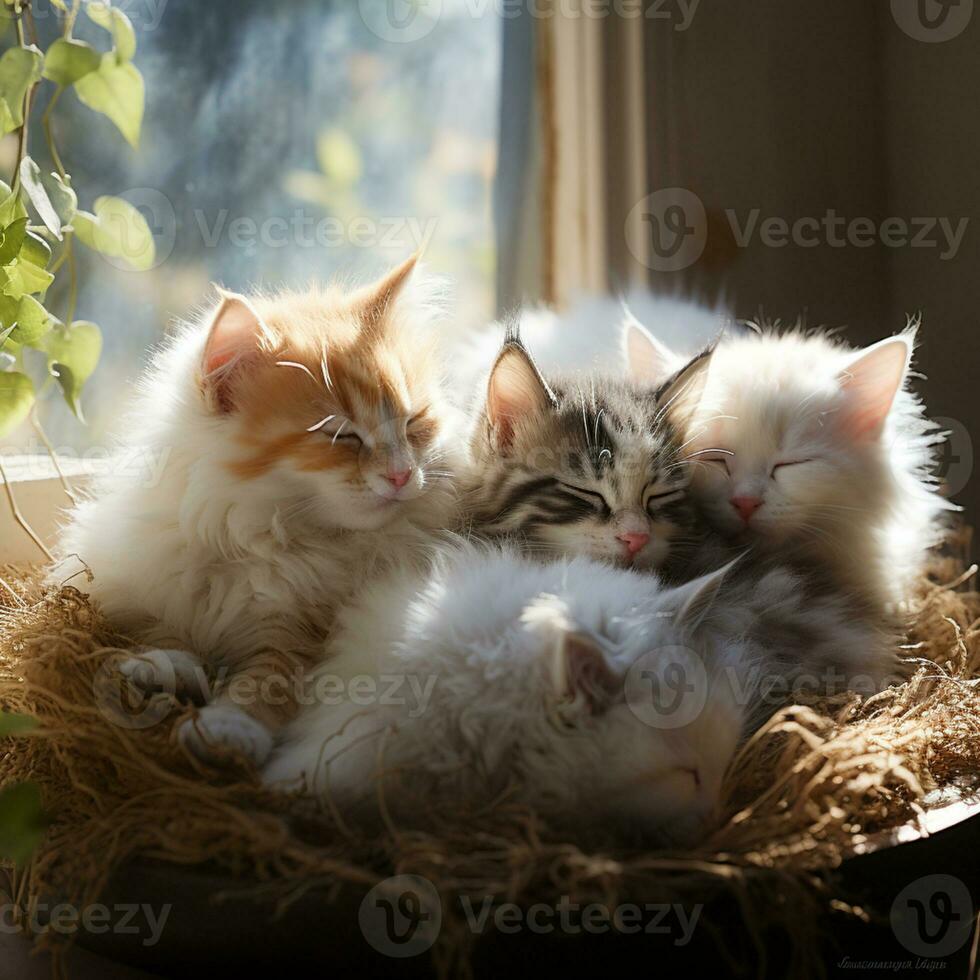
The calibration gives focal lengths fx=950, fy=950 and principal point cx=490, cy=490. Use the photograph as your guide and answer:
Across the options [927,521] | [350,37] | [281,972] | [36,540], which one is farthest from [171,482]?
[350,37]

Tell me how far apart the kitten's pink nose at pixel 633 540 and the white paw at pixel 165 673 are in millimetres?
529

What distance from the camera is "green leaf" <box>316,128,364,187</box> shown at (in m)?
2.12

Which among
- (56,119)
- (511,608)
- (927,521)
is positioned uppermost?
(56,119)

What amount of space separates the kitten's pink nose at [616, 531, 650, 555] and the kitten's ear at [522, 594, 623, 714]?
318mm

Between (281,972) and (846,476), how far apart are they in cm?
99

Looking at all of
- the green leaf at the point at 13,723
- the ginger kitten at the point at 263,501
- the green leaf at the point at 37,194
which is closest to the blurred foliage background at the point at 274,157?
the ginger kitten at the point at 263,501

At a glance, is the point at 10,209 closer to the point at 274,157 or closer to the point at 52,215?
the point at 52,215

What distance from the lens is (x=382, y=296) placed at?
1309 millimetres

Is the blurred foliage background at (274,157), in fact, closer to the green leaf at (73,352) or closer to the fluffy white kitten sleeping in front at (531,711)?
the green leaf at (73,352)

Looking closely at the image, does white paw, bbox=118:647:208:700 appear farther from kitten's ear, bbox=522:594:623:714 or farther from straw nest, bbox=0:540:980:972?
kitten's ear, bbox=522:594:623:714

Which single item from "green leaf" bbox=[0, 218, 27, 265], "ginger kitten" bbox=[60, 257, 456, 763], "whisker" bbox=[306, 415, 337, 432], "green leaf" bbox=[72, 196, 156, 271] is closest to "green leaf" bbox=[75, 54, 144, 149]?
"green leaf" bbox=[72, 196, 156, 271]

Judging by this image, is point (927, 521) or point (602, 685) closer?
point (602, 685)

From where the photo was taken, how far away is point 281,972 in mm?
798

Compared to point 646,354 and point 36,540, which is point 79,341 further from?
point 646,354
